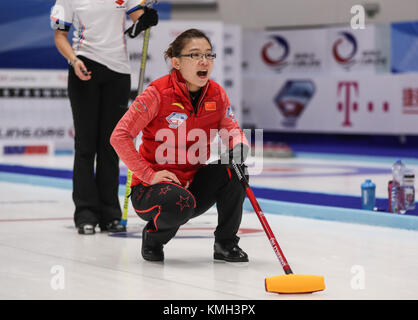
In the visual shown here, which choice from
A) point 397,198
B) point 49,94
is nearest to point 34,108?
point 49,94

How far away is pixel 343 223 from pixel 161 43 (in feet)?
21.9

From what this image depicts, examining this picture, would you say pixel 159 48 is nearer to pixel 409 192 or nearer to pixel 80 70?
pixel 409 192

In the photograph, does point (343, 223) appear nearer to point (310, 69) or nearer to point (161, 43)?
point (161, 43)

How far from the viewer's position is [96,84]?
4523 millimetres

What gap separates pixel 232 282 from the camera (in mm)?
3139

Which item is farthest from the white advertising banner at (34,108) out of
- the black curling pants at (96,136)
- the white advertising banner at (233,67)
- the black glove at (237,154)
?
the black glove at (237,154)

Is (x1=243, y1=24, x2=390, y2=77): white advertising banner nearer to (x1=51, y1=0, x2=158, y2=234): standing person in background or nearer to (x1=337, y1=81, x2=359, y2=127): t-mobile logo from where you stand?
(x1=337, y1=81, x2=359, y2=127): t-mobile logo

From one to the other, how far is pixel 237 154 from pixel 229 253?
16.9 inches

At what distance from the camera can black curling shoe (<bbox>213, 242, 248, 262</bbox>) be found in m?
3.59

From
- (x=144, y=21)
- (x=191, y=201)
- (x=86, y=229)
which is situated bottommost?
(x=86, y=229)

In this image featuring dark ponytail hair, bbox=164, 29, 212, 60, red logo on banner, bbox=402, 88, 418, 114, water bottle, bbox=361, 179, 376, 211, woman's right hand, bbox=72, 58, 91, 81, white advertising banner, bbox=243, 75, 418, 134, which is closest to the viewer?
dark ponytail hair, bbox=164, 29, 212, 60

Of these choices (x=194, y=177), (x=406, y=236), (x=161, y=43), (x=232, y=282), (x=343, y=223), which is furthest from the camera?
(x=161, y=43)

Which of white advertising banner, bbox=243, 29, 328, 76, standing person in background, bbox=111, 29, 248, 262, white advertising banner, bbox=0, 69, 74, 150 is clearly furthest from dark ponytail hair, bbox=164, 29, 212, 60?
white advertising banner, bbox=243, 29, 328, 76
